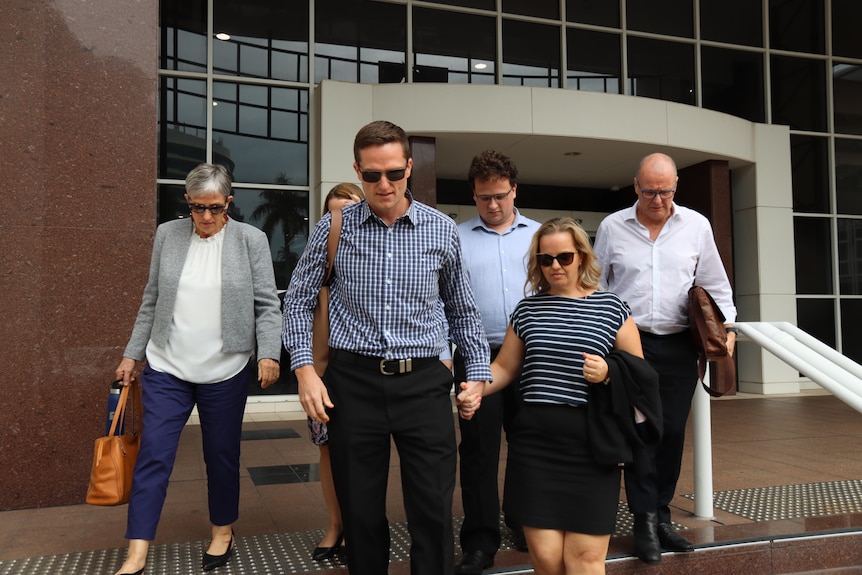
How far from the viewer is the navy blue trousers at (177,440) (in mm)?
3145

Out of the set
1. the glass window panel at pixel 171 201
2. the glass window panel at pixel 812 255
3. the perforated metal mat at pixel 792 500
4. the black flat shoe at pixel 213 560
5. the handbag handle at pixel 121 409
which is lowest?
the perforated metal mat at pixel 792 500

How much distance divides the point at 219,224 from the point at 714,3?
11.2m

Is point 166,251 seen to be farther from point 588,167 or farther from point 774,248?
point 774,248

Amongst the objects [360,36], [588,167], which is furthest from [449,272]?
[588,167]

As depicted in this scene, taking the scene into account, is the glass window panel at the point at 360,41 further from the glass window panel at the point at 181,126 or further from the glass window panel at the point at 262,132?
the glass window panel at the point at 181,126

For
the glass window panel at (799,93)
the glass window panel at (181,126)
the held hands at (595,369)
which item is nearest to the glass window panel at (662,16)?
the glass window panel at (799,93)

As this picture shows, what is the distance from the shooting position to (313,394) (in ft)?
8.34

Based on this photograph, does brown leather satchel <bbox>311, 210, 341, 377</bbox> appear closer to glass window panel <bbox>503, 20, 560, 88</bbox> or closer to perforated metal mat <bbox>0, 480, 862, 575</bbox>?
perforated metal mat <bbox>0, 480, 862, 575</bbox>

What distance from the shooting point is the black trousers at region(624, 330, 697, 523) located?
359cm

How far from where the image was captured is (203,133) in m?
9.55

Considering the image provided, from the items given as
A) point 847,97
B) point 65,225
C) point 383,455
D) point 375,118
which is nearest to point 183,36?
point 375,118

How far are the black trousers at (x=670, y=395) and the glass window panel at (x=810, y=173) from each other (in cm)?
983

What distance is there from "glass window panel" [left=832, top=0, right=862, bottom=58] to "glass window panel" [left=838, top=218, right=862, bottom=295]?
2996 millimetres

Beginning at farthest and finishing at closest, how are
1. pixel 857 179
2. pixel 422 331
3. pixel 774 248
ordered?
pixel 857 179
pixel 774 248
pixel 422 331
